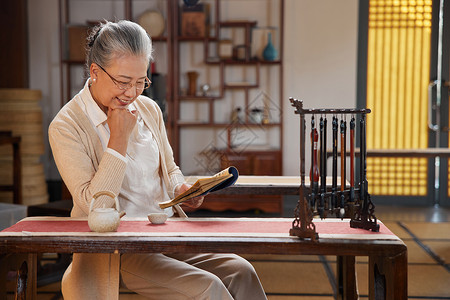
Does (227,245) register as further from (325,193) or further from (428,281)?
(428,281)

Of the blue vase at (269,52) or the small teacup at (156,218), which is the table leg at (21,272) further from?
the blue vase at (269,52)

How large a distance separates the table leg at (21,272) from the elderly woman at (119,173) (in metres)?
0.20

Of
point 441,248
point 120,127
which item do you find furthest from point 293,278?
point 120,127

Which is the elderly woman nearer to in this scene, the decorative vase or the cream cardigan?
the cream cardigan

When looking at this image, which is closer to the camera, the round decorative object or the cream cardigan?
the cream cardigan

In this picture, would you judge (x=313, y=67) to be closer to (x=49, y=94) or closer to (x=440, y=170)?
(x=440, y=170)

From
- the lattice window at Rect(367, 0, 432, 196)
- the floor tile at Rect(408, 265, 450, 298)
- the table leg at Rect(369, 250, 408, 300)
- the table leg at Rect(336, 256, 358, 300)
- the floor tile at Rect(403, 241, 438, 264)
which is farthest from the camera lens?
the lattice window at Rect(367, 0, 432, 196)

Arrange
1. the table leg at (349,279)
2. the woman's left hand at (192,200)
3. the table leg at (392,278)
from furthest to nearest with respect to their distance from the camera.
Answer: the table leg at (349,279) → the woman's left hand at (192,200) → the table leg at (392,278)

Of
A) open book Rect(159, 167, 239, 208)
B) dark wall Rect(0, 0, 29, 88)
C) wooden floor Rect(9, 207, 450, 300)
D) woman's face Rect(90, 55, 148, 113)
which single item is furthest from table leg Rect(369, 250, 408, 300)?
dark wall Rect(0, 0, 29, 88)

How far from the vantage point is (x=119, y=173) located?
2.02 metres

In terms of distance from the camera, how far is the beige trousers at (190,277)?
190 centimetres

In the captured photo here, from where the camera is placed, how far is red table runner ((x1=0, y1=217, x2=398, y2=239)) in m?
1.84

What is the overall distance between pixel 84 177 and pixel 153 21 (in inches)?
170

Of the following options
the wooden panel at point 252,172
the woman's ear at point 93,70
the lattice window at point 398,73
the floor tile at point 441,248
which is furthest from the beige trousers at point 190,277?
the lattice window at point 398,73
